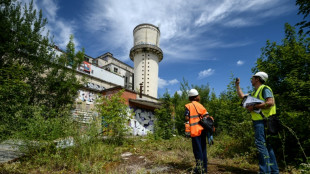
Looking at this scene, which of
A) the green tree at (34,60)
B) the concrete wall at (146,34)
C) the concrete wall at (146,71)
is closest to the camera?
the green tree at (34,60)

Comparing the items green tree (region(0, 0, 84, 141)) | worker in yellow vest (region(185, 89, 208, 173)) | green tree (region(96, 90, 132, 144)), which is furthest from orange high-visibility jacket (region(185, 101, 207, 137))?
green tree (region(0, 0, 84, 141))

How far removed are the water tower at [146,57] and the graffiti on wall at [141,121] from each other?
1512 cm

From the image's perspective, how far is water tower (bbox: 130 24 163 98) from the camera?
29125 millimetres

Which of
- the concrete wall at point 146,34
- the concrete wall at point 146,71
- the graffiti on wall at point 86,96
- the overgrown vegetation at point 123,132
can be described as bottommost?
the overgrown vegetation at point 123,132

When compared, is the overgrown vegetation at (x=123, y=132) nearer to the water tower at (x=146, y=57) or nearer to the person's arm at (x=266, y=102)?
the person's arm at (x=266, y=102)

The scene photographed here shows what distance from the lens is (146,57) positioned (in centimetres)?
2952

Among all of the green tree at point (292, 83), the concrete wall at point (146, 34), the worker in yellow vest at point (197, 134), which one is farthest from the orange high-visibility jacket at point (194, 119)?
the concrete wall at point (146, 34)

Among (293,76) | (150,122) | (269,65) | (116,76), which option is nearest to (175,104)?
(150,122)

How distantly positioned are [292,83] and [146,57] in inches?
1051

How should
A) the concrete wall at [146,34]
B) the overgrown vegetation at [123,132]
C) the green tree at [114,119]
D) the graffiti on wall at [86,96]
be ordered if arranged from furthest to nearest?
the concrete wall at [146,34], the graffiti on wall at [86,96], the green tree at [114,119], the overgrown vegetation at [123,132]

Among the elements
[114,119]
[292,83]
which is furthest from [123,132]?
[292,83]

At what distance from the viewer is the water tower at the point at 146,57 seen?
95.6 ft

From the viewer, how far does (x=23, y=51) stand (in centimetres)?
1048

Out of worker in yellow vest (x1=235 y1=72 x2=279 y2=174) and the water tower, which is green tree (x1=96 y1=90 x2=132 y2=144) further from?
the water tower
